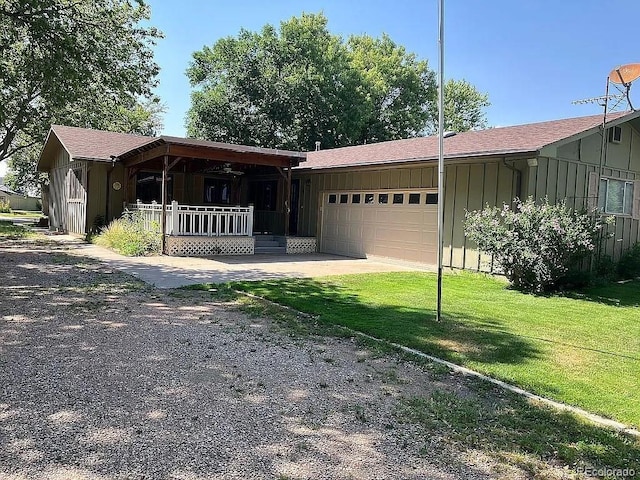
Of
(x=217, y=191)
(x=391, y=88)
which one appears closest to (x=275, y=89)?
(x=391, y=88)

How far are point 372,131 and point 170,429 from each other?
3422 cm

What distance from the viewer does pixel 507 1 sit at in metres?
11.6

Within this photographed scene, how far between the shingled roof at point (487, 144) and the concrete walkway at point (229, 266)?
2.73 meters

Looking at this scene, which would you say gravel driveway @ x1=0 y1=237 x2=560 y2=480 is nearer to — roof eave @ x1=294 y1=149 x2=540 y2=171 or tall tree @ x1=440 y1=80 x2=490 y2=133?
roof eave @ x1=294 y1=149 x2=540 y2=171

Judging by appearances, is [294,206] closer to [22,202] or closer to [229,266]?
[229,266]

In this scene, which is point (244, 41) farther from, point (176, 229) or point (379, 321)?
point (379, 321)

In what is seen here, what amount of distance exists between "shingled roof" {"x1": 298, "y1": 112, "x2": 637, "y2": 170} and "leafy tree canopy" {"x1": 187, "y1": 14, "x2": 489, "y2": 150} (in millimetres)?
16418

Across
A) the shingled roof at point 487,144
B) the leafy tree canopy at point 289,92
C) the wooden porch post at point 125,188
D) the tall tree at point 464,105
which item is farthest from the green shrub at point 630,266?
the tall tree at point 464,105

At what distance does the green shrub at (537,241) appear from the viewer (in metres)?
8.42

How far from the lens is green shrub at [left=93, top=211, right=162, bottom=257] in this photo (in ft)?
40.7

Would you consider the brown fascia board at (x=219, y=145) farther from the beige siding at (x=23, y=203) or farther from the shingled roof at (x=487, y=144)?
the beige siding at (x=23, y=203)

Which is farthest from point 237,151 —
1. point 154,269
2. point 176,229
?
point 154,269

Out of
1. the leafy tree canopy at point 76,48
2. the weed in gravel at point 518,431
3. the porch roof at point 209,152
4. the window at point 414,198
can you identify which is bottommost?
the weed in gravel at point 518,431

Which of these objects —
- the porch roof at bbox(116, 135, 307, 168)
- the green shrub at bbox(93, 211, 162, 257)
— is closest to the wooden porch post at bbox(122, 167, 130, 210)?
the porch roof at bbox(116, 135, 307, 168)
